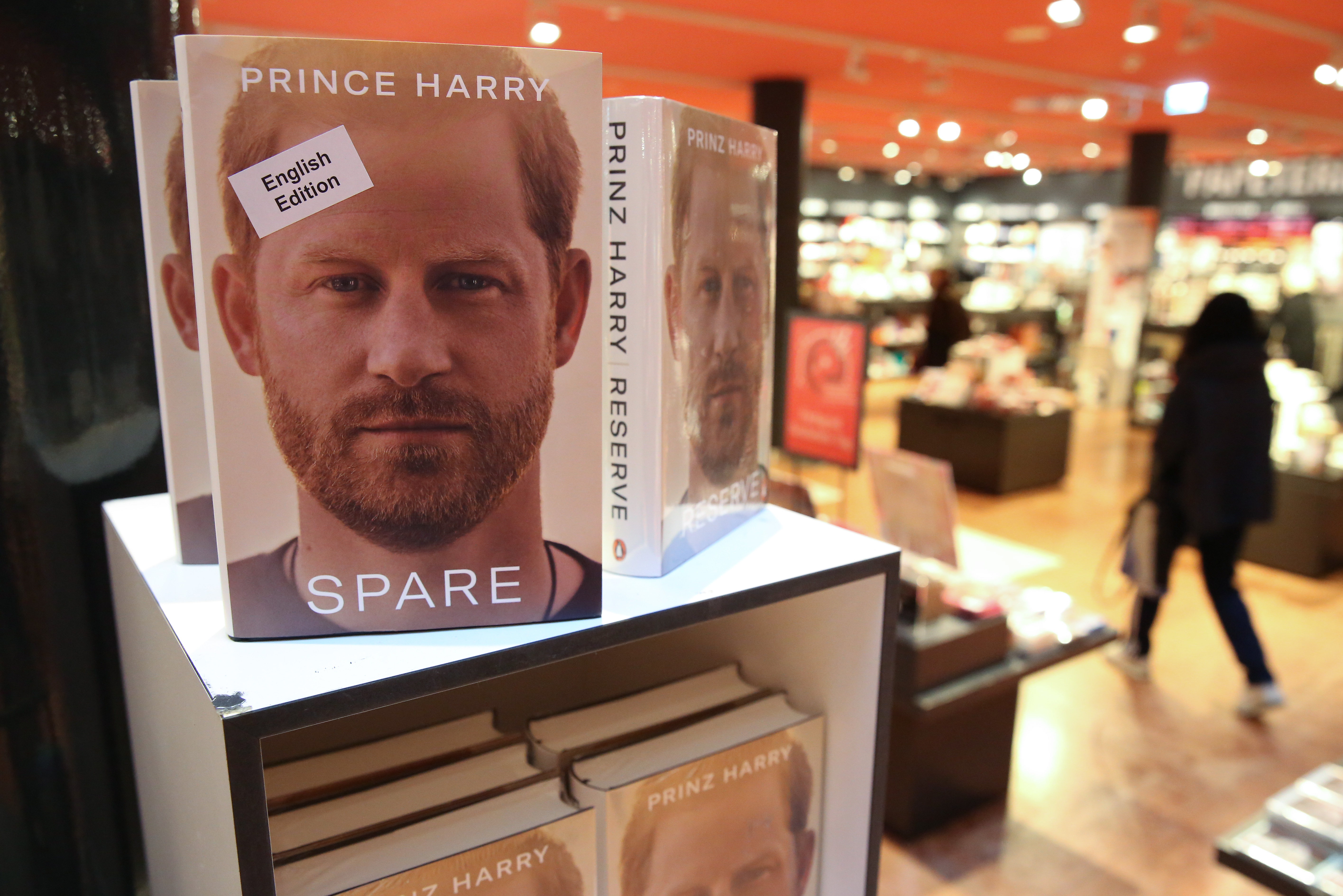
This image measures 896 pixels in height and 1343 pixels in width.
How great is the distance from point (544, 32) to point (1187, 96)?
203 inches

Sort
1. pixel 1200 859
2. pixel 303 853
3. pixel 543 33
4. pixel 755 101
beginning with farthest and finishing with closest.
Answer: pixel 755 101 < pixel 543 33 < pixel 1200 859 < pixel 303 853

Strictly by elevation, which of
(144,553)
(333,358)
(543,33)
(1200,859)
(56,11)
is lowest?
(1200,859)

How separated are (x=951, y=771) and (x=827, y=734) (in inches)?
A: 88.6

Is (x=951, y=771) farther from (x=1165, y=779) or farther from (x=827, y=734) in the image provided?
(x=827, y=734)

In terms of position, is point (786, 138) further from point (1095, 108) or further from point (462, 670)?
point (462, 670)

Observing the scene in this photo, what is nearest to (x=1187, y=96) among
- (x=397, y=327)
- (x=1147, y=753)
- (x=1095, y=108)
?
(x=1095, y=108)

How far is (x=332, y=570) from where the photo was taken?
2.32 ft

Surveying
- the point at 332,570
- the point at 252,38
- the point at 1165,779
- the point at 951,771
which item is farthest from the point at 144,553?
the point at 1165,779

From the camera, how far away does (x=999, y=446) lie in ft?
22.8

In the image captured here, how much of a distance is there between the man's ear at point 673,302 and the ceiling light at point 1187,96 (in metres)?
7.81

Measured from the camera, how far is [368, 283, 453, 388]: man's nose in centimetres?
66

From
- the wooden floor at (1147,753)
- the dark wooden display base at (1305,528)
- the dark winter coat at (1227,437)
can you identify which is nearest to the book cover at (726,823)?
the wooden floor at (1147,753)

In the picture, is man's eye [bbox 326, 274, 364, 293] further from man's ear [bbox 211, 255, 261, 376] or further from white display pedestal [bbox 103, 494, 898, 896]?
white display pedestal [bbox 103, 494, 898, 896]

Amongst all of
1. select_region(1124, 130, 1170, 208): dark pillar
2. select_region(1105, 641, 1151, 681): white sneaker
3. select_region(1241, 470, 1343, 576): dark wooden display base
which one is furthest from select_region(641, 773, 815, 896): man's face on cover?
select_region(1124, 130, 1170, 208): dark pillar
